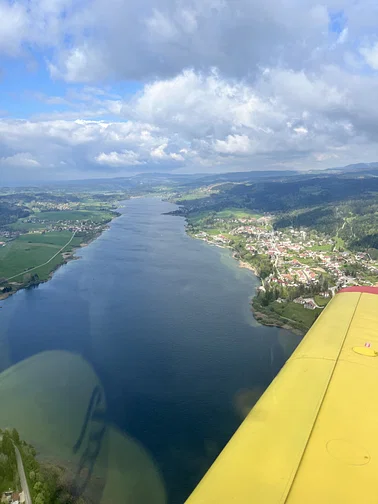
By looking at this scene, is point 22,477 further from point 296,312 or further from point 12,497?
point 296,312

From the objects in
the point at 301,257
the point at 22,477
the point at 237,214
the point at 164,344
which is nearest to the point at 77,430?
→ the point at 22,477

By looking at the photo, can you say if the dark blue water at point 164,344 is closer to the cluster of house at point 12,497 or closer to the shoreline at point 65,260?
the shoreline at point 65,260

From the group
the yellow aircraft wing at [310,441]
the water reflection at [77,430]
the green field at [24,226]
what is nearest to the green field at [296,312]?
the water reflection at [77,430]

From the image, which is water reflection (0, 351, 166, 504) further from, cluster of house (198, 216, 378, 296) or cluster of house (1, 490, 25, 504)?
cluster of house (198, 216, 378, 296)

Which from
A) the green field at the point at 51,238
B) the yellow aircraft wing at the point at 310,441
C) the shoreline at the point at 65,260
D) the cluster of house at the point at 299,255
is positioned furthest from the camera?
the green field at the point at 51,238

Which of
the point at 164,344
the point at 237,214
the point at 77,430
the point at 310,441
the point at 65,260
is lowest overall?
the point at 77,430

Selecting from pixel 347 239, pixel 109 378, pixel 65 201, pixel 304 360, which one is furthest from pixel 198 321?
pixel 65 201

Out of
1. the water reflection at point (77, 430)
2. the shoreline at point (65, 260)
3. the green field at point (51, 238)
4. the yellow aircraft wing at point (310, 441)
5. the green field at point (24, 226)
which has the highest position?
the yellow aircraft wing at point (310, 441)
